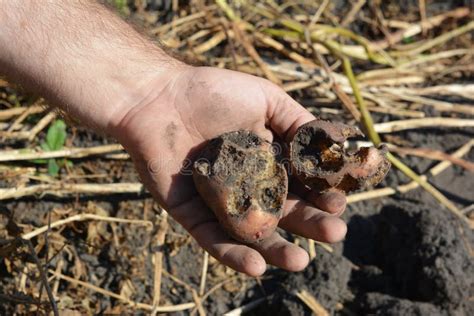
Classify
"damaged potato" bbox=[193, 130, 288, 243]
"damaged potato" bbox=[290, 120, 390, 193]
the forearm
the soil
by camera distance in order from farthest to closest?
the soil < the forearm < "damaged potato" bbox=[290, 120, 390, 193] < "damaged potato" bbox=[193, 130, 288, 243]

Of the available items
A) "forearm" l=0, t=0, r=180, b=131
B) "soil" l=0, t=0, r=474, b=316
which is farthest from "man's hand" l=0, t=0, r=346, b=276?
"soil" l=0, t=0, r=474, b=316

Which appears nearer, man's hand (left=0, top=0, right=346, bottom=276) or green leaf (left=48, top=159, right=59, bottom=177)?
man's hand (left=0, top=0, right=346, bottom=276)

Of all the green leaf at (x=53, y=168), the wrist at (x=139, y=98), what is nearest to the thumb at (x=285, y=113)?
the wrist at (x=139, y=98)

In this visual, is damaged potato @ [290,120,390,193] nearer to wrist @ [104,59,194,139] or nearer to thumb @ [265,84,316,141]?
thumb @ [265,84,316,141]

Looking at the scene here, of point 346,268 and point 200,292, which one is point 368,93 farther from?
point 200,292

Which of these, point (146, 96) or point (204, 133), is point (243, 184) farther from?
point (146, 96)
